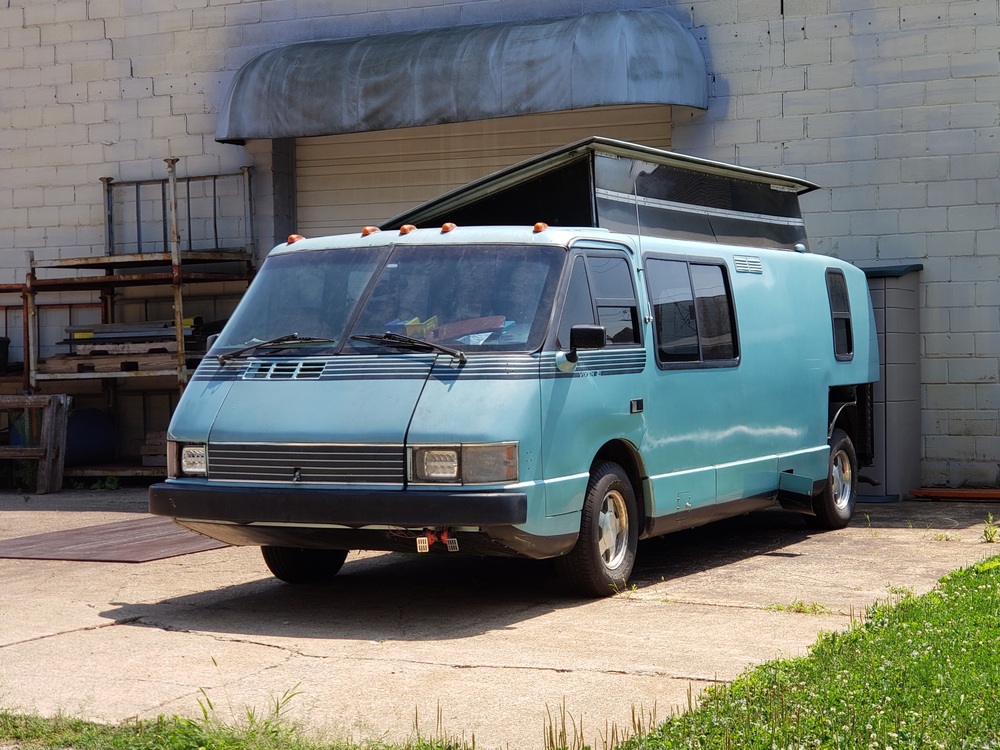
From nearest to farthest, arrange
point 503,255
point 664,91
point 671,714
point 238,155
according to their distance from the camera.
Answer: 1. point 671,714
2. point 503,255
3. point 664,91
4. point 238,155

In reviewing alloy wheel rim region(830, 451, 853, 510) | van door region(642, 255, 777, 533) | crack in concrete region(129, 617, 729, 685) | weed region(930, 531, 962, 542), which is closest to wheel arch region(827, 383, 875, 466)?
alloy wheel rim region(830, 451, 853, 510)

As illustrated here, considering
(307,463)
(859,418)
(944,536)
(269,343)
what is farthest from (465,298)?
(859,418)

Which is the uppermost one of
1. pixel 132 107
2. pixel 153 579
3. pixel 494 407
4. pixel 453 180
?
pixel 132 107

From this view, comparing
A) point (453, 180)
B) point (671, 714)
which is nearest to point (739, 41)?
point (453, 180)

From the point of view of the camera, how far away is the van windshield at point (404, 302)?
25.1ft

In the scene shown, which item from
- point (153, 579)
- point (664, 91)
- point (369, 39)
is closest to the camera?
point (153, 579)

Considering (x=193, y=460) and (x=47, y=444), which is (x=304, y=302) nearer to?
(x=193, y=460)

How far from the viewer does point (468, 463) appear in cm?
713

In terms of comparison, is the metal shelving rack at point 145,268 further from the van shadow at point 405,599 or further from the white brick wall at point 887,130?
the van shadow at point 405,599

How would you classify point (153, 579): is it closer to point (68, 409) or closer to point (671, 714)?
point (671, 714)

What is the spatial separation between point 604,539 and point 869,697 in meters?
2.97

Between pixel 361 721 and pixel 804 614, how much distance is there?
9.87 ft

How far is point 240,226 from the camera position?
53.2 feet

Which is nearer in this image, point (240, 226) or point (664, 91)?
point (664, 91)
